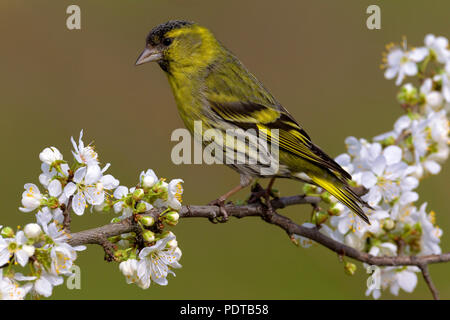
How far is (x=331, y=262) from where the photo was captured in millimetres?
5332

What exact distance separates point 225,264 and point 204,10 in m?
3.14

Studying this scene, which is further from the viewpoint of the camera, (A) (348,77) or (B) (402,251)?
(A) (348,77)

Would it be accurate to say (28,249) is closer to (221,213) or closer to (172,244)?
(172,244)

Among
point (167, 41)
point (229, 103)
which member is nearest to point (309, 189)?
point (229, 103)

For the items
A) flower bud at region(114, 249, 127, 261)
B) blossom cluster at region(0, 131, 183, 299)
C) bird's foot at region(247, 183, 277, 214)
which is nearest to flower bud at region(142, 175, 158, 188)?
blossom cluster at region(0, 131, 183, 299)

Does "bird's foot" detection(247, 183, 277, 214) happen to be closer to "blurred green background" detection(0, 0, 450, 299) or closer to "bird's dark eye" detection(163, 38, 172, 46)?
"bird's dark eye" detection(163, 38, 172, 46)

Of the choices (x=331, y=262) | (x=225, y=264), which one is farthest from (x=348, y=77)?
(x=225, y=264)

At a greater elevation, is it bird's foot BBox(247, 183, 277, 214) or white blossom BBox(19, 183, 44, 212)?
bird's foot BBox(247, 183, 277, 214)

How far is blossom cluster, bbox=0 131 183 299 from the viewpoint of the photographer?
1.74 metres

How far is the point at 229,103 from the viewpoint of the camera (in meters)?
3.17

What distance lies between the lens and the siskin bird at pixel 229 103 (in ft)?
9.71

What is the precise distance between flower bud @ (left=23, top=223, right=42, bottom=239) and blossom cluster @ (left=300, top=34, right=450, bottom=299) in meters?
1.30

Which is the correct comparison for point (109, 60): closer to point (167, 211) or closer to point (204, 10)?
point (204, 10)

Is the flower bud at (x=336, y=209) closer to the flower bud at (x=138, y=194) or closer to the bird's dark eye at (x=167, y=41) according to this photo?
the flower bud at (x=138, y=194)
